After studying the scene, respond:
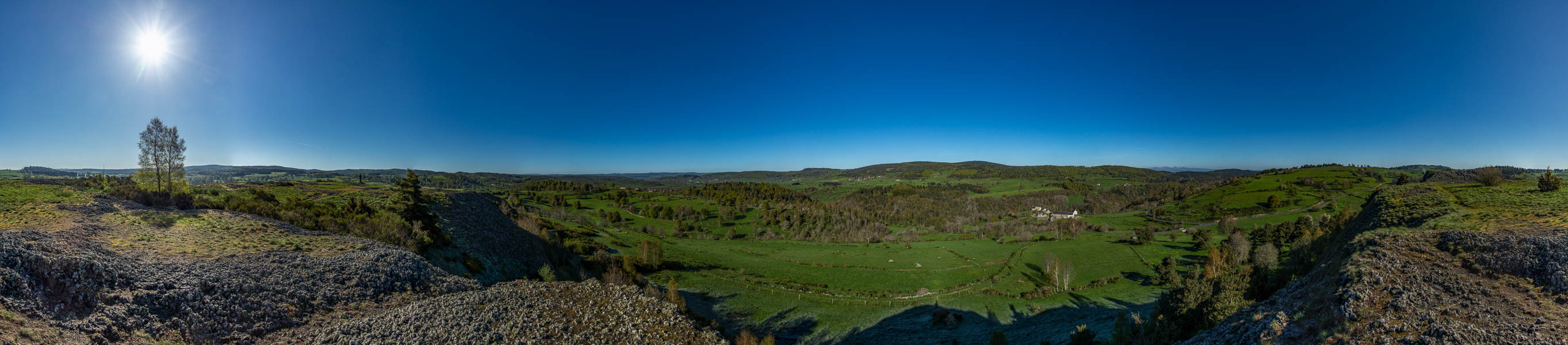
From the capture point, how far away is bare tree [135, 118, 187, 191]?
24516mm

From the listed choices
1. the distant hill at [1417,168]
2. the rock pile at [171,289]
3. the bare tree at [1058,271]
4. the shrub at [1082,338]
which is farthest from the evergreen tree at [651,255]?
the distant hill at [1417,168]

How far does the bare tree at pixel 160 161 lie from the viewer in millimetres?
24516

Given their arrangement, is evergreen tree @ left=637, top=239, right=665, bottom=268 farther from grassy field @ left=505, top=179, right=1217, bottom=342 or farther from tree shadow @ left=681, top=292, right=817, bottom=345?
tree shadow @ left=681, top=292, right=817, bottom=345

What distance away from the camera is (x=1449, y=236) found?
1146cm

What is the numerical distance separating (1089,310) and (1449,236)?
24646 mm

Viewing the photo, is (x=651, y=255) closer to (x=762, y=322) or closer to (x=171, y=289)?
(x=762, y=322)

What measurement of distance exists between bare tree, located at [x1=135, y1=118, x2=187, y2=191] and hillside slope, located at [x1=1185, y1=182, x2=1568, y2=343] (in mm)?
51505

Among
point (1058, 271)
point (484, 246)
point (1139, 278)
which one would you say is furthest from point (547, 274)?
point (1139, 278)

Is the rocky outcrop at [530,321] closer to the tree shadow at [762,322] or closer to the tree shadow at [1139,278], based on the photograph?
the tree shadow at [762,322]

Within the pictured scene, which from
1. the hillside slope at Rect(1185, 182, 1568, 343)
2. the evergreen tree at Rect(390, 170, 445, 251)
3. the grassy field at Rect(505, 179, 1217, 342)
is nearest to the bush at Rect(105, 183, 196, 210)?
the evergreen tree at Rect(390, 170, 445, 251)

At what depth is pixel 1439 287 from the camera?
9797 millimetres

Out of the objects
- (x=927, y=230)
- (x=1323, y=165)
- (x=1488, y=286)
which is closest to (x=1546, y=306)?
(x=1488, y=286)

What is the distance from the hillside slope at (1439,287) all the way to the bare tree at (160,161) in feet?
169

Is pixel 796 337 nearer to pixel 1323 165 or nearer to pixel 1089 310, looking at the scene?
pixel 1089 310
